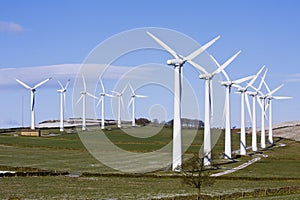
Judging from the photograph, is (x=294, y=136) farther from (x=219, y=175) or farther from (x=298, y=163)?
(x=219, y=175)

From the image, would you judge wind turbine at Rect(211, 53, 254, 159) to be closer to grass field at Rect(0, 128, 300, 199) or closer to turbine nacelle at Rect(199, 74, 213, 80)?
grass field at Rect(0, 128, 300, 199)

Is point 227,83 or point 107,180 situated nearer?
point 107,180

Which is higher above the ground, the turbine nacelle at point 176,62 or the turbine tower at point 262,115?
the turbine nacelle at point 176,62

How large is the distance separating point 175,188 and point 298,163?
4757cm

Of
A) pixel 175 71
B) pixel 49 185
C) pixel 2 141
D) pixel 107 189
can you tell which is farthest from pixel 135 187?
pixel 2 141

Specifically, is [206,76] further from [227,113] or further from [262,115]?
[262,115]

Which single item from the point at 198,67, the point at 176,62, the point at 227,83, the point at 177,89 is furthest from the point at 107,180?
the point at 227,83

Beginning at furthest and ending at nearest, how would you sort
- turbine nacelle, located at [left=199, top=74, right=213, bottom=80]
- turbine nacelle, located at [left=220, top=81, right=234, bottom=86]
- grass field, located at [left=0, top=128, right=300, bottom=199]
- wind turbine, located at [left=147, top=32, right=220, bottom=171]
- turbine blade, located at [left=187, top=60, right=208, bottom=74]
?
turbine nacelle, located at [left=220, top=81, right=234, bottom=86]
turbine nacelle, located at [left=199, top=74, right=213, bottom=80]
turbine blade, located at [left=187, top=60, right=208, bottom=74]
wind turbine, located at [left=147, top=32, right=220, bottom=171]
grass field, located at [left=0, top=128, right=300, bottom=199]

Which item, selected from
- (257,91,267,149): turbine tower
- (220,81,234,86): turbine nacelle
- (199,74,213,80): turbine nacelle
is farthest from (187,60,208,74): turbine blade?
(257,91,267,149): turbine tower

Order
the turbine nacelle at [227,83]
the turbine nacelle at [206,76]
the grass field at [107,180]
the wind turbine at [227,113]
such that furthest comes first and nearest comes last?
the turbine nacelle at [227,83] < the wind turbine at [227,113] < the turbine nacelle at [206,76] < the grass field at [107,180]

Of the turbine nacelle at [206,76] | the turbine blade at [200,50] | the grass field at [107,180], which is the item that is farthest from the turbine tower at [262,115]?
the turbine blade at [200,50]

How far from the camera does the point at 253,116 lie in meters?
142

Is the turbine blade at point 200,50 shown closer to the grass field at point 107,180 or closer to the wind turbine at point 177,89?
the wind turbine at point 177,89

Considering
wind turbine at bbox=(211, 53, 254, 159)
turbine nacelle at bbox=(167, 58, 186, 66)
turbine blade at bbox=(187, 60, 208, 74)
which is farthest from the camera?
wind turbine at bbox=(211, 53, 254, 159)
